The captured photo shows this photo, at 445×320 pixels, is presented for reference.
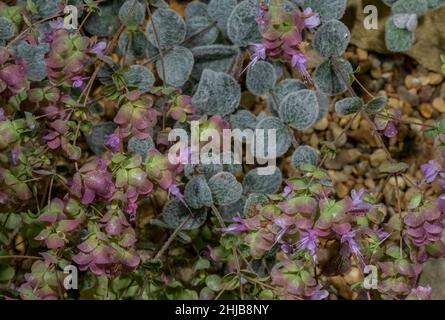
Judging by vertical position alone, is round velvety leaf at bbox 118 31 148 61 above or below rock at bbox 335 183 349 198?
above

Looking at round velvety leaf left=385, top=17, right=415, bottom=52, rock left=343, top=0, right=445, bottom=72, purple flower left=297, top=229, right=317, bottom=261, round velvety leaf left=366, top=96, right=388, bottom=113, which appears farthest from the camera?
rock left=343, top=0, right=445, bottom=72

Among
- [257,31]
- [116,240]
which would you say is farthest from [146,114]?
[257,31]

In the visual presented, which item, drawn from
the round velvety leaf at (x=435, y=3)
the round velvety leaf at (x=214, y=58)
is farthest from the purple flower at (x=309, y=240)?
the round velvety leaf at (x=435, y=3)

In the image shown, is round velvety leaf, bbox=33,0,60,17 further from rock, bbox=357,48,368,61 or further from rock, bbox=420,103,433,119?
rock, bbox=420,103,433,119

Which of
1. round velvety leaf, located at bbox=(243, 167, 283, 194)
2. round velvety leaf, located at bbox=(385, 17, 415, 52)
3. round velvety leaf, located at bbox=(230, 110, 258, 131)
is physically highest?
round velvety leaf, located at bbox=(385, 17, 415, 52)

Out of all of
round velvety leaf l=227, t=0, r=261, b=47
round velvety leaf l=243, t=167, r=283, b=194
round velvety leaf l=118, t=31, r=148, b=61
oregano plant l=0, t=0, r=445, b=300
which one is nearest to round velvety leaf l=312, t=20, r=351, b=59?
oregano plant l=0, t=0, r=445, b=300

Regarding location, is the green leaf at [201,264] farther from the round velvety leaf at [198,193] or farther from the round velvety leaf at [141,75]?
the round velvety leaf at [141,75]

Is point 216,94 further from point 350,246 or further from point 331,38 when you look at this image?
point 350,246

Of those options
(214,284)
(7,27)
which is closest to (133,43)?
(7,27)
